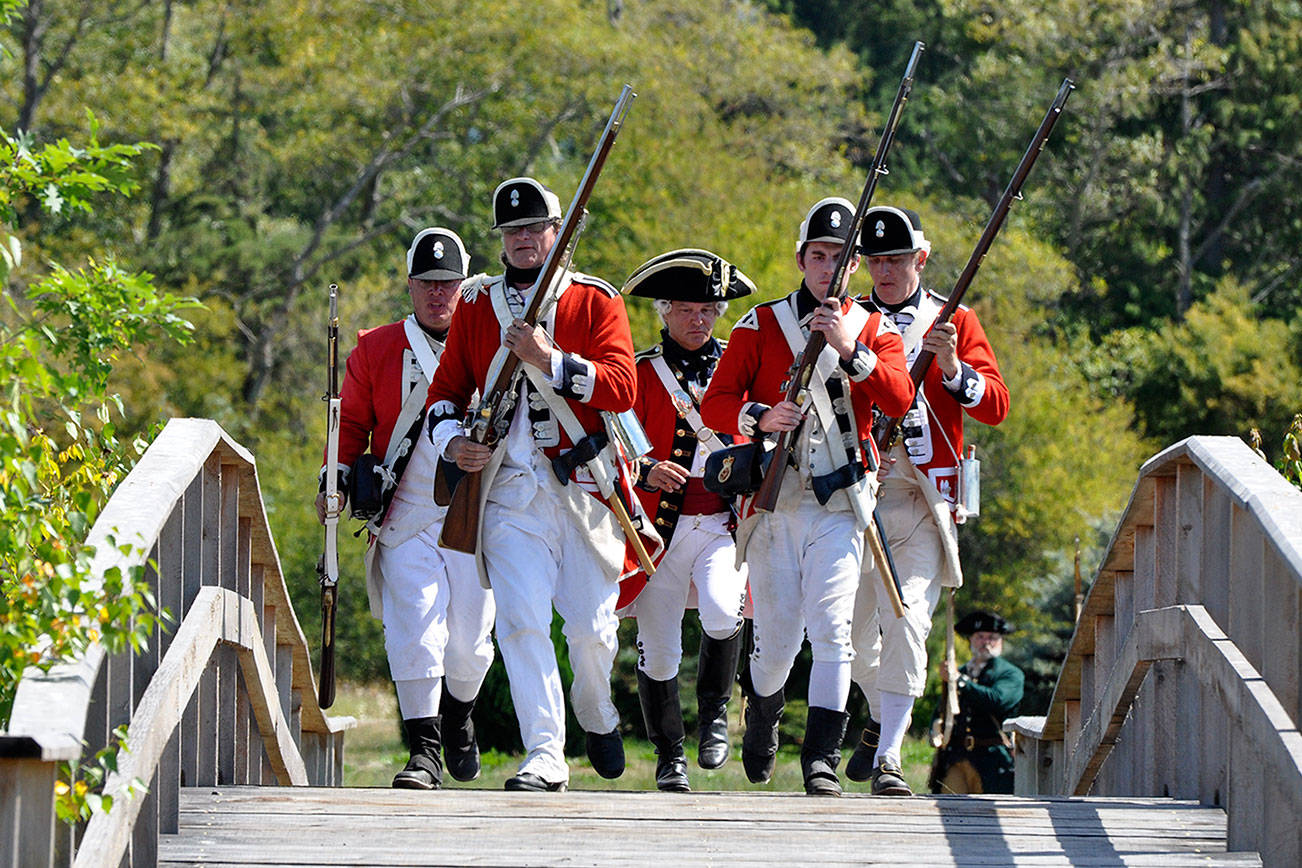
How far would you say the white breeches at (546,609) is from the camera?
7125 millimetres

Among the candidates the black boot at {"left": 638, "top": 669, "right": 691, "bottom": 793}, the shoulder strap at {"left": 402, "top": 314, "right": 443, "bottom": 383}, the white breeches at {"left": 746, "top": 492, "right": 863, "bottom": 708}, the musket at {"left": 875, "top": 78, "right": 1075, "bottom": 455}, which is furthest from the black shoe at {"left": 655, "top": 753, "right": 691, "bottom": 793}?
the shoulder strap at {"left": 402, "top": 314, "right": 443, "bottom": 383}

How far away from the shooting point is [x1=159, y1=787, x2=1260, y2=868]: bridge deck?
227 inches

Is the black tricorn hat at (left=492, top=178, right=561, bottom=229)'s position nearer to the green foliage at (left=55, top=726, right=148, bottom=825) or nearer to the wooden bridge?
the wooden bridge

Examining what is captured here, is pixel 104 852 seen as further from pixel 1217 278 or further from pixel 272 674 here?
pixel 1217 278

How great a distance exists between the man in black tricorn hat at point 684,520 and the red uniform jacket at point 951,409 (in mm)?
815

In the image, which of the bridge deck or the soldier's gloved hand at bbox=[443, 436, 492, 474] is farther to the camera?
the soldier's gloved hand at bbox=[443, 436, 492, 474]

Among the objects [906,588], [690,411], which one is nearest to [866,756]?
[906,588]

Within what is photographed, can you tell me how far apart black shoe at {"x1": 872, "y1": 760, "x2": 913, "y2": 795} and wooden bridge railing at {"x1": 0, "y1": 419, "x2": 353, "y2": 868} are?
2.20 meters

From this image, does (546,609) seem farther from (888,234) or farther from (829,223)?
(888,234)

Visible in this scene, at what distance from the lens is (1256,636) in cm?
577

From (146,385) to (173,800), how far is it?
25781 millimetres

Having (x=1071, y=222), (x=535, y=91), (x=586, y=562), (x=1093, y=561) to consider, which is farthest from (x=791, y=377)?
(x=1071, y=222)

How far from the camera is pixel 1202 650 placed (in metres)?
6.29

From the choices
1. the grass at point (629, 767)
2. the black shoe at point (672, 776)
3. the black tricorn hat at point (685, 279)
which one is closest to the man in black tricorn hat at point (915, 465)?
the black tricorn hat at point (685, 279)
